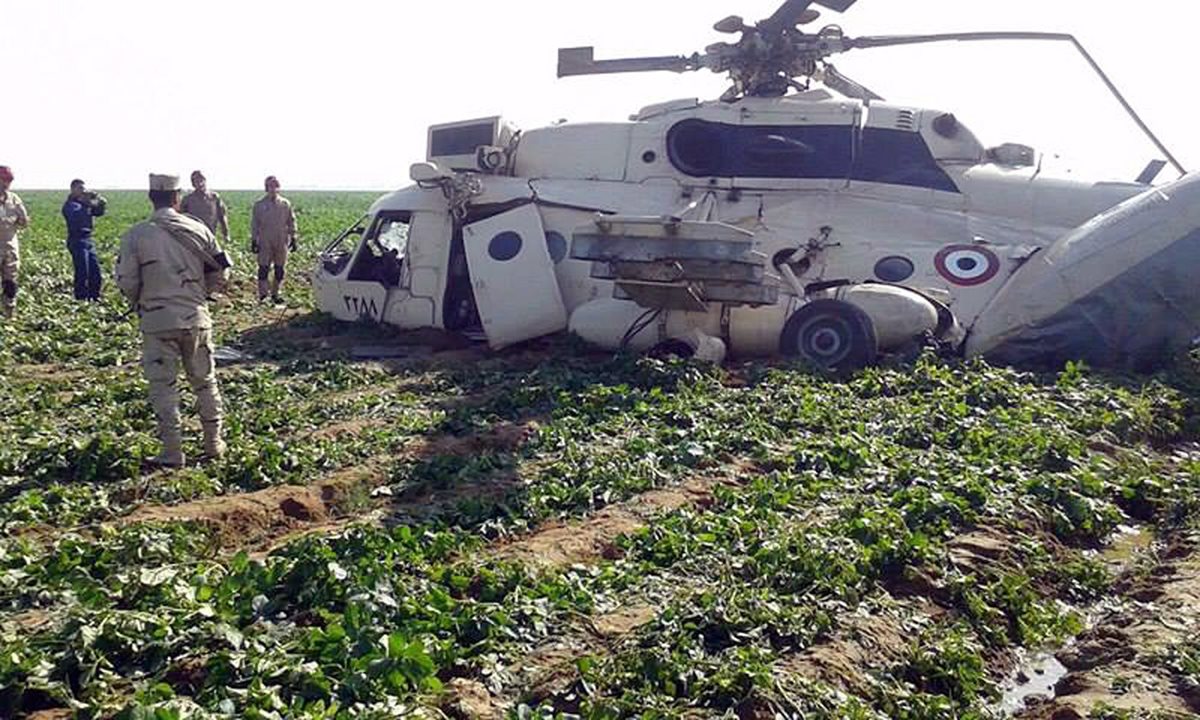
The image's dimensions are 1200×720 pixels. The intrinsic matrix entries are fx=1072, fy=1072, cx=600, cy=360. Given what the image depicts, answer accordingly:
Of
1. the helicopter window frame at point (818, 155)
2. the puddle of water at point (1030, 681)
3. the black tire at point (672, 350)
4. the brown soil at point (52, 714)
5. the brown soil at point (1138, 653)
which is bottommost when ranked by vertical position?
the puddle of water at point (1030, 681)

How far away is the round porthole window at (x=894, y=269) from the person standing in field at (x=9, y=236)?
10552 millimetres

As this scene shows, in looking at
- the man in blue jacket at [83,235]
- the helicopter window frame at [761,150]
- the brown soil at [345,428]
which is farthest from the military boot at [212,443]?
the man in blue jacket at [83,235]

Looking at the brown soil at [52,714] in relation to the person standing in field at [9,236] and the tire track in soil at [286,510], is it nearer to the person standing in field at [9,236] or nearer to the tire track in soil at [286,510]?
the tire track in soil at [286,510]

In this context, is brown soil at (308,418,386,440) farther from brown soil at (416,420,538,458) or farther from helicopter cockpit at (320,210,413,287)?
helicopter cockpit at (320,210,413,287)

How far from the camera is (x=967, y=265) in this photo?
10.9 metres

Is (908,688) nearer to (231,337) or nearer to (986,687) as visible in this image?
(986,687)

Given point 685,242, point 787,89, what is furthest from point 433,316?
point 787,89

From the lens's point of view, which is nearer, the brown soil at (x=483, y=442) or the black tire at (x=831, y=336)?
the brown soil at (x=483, y=442)

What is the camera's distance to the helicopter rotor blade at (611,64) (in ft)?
39.5

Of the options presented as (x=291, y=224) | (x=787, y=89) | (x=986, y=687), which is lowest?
(x=986, y=687)

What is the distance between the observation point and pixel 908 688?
13.3 ft

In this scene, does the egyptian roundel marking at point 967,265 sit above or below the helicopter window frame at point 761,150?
below

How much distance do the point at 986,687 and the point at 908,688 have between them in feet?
1.28

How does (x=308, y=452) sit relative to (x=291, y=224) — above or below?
below
